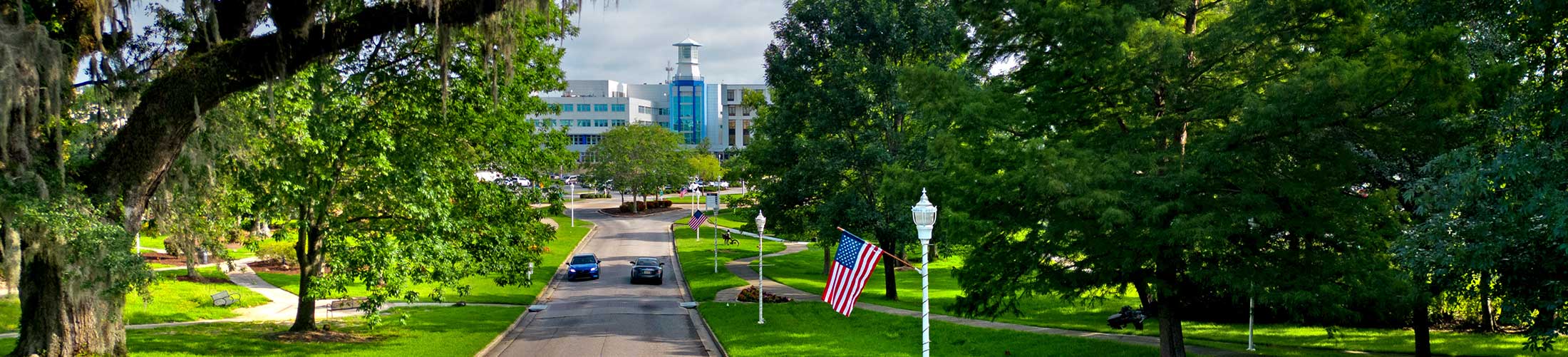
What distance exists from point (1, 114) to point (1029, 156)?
14457 mm

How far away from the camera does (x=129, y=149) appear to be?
13.8 meters

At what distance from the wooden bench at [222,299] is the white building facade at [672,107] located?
329 ft

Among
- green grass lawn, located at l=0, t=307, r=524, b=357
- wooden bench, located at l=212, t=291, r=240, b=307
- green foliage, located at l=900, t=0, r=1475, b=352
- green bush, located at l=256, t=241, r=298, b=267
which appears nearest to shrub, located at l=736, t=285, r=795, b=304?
green grass lawn, located at l=0, t=307, r=524, b=357

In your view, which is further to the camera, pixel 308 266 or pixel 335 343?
pixel 308 266

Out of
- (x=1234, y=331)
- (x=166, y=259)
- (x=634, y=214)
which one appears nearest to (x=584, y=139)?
(x=634, y=214)

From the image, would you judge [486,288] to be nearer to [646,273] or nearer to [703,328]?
[646,273]

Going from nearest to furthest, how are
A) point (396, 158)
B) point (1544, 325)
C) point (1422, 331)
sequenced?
point (1544, 325)
point (1422, 331)
point (396, 158)

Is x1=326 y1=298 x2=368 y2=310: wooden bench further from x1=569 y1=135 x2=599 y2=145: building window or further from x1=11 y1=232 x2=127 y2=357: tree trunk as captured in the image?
x1=569 y1=135 x2=599 y2=145: building window

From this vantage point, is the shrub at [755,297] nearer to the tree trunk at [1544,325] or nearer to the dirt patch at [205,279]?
the dirt patch at [205,279]

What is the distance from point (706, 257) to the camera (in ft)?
167

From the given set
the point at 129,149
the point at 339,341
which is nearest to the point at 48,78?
the point at 129,149

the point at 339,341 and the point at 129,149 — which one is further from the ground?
the point at 129,149

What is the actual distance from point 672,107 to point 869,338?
398ft

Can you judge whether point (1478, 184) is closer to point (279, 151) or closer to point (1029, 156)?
point (1029, 156)
